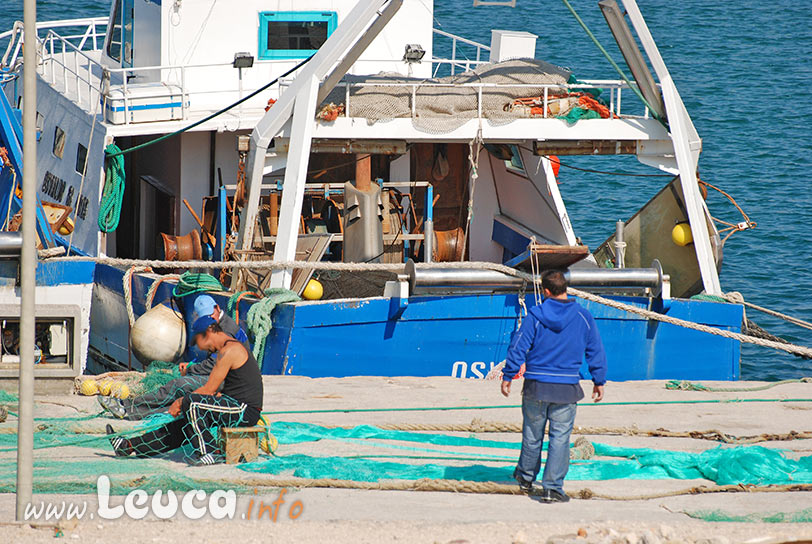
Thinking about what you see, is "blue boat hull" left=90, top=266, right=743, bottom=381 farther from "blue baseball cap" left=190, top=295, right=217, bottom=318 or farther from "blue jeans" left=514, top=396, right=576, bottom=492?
"blue jeans" left=514, top=396, right=576, bottom=492

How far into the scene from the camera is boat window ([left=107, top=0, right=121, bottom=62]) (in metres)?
15.3

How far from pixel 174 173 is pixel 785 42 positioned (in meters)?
26.5

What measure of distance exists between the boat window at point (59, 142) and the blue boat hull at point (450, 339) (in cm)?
457

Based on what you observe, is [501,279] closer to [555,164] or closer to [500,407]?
[500,407]

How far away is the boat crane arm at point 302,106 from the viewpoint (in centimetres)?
1010

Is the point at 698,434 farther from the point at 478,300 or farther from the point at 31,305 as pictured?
the point at 31,305

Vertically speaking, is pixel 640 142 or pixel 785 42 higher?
pixel 785 42

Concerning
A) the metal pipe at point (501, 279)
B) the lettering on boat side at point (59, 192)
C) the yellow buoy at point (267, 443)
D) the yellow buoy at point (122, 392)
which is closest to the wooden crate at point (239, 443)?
the yellow buoy at point (267, 443)

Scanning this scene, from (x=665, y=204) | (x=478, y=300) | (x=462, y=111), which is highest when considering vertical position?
(x=462, y=111)

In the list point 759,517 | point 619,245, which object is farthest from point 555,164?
point 759,517

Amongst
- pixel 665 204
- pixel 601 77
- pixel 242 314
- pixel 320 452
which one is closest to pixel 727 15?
pixel 601 77

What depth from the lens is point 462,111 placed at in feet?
36.1

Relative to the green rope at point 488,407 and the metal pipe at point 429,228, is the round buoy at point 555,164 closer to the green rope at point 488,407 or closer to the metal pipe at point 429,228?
the metal pipe at point 429,228

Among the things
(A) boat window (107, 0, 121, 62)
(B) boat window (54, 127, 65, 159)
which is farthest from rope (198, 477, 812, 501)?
(A) boat window (107, 0, 121, 62)
